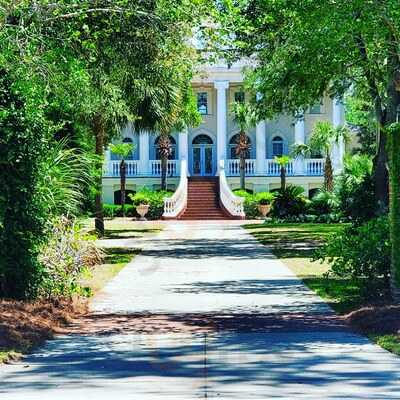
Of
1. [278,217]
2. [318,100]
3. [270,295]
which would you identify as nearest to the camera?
[270,295]

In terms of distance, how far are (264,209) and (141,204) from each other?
6.45 meters

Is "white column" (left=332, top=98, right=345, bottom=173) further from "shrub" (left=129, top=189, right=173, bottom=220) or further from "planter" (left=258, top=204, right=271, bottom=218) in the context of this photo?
"shrub" (left=129, top=189, right=173, bottom=220)

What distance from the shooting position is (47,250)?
13.9m

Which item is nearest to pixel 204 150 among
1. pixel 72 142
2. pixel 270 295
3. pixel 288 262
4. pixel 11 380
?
pixel 72 142

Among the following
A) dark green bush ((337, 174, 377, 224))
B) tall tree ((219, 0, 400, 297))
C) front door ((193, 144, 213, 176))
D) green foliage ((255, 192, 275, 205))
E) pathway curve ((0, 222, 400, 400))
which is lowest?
pathway curve ((0, 222, 400, 400))

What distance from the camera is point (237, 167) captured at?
5756 centimetres

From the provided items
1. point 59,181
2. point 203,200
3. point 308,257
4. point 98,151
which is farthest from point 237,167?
point 59,181

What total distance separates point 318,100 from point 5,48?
11477 mm

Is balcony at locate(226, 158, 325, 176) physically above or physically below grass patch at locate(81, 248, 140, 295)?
above

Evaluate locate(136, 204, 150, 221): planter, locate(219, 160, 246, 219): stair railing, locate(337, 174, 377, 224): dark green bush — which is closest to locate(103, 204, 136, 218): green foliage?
locate(136, 204, 150, 221): planter

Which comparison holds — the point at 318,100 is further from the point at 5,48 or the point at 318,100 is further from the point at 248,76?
the point at 5,48

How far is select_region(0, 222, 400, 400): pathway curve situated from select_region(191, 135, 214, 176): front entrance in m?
41.8

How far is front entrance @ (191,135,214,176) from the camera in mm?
59062

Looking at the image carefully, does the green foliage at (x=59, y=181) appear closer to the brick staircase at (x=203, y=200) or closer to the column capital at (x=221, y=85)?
the brick staircase at (x=203, y=200)
